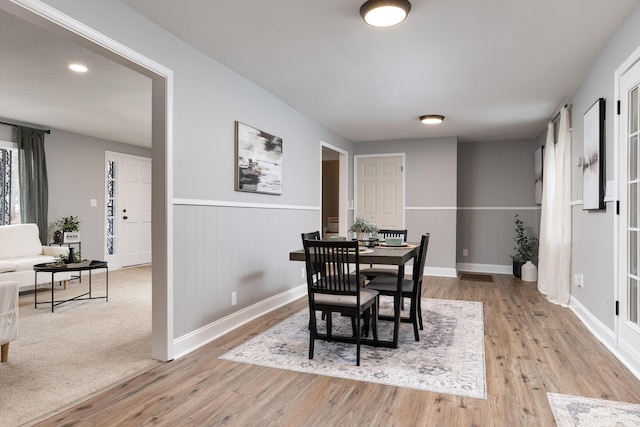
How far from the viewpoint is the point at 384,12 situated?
241cm

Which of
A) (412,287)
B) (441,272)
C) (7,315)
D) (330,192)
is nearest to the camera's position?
(7,315)

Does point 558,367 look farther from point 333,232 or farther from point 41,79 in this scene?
point 333,232

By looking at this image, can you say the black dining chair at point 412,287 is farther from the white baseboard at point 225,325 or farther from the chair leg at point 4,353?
the chair leg at point 4,353

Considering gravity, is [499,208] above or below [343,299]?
above

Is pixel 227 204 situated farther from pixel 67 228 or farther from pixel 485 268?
pixel 485 268

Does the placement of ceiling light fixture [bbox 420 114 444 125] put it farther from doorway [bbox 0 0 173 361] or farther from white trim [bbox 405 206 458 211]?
doorway [bbox 0 0 173 361]

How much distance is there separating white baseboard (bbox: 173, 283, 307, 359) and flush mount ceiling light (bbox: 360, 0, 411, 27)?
103 inches

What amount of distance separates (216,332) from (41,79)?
313cm

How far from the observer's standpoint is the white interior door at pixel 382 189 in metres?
7.04

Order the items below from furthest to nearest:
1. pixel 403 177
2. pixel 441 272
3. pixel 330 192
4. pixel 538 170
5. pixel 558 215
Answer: pixel 330 192 < pixel 403 177 < pixel 441 272 < pixel 538 170 < pixel 558 215

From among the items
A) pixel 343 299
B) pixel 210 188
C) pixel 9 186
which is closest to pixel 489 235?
pixel 343 299

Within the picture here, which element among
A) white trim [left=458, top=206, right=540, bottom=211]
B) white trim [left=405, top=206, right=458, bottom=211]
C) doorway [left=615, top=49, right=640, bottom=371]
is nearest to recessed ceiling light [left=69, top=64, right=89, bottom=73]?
doorway [left=615, top=49, right=640, bottom=371]

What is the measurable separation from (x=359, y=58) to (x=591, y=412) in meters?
2.90

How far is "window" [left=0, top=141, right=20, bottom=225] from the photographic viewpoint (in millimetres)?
5703
